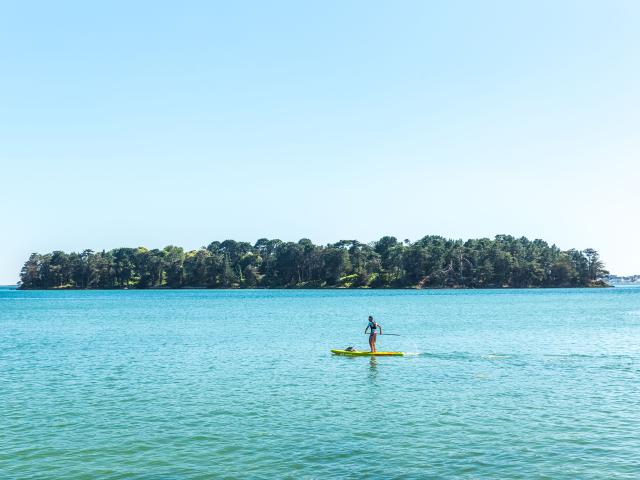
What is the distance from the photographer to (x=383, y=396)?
31094 millimetres

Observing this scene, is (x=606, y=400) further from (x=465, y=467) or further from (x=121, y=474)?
(x=121, y=474)

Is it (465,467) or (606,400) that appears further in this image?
(606,400)

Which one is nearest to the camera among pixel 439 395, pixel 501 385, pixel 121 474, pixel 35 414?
pixel 121 474

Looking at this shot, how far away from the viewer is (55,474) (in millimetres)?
19594

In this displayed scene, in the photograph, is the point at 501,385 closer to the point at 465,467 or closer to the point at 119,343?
the point at 465,467

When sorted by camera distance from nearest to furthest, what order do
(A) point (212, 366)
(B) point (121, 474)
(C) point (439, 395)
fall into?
(B) point (121, 474)
(C) point (439, 395)
(A) point (212, 366)

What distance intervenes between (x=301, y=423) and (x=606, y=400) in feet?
→ 48.6

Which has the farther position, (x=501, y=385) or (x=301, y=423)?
(x=501, y=385)

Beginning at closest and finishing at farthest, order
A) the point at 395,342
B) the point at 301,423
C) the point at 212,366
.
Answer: the point at 301,423, the point at 212,366, the point at 395,342

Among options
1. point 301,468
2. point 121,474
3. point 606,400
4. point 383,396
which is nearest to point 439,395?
point 383,396

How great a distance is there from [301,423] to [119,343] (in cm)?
3820

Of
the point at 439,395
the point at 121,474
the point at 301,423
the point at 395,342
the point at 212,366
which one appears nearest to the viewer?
the point at 121,474

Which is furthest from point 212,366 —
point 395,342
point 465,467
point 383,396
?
point 465,467

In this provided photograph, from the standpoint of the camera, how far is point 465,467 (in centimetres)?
1964
